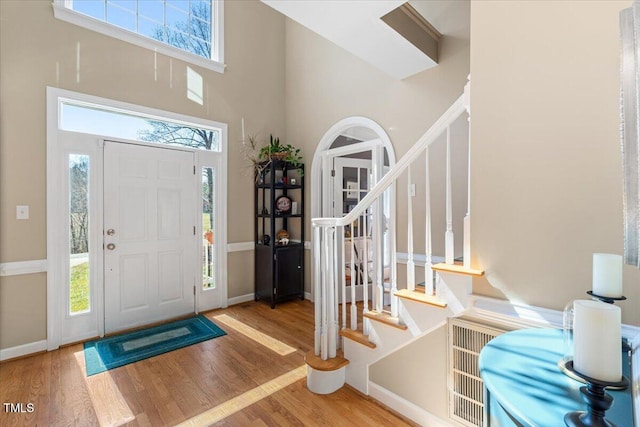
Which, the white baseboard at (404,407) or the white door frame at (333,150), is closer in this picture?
the white baseboard at (404,407)

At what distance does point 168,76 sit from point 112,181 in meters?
1.34

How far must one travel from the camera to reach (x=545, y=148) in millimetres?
1288

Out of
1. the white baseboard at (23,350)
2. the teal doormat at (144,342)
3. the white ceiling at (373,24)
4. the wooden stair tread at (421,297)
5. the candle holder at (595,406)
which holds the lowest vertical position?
the teal doormat at (144,342)

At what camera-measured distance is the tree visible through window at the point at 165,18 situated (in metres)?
3.00

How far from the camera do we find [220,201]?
12.2 feet

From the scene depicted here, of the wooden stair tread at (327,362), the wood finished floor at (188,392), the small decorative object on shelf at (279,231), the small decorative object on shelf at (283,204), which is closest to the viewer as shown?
the wood finished floor at (188,392)

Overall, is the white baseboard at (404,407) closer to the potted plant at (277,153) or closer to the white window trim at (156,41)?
the potted plant at (277,153)

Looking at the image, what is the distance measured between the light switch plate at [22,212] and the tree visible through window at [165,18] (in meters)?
1.95

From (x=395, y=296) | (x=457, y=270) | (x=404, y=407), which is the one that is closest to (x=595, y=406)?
(x=457, y=270)

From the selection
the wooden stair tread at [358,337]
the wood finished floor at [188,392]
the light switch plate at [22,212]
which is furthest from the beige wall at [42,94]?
the wooden stair tread at [358,337]

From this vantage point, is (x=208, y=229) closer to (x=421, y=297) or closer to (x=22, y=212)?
(x=22, y=212)

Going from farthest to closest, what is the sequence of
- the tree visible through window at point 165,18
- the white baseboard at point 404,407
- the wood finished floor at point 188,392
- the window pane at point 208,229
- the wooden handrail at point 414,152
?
the window pane at point 208,229
the tree visible through window at point 165,18
the wood finished floor at point 188,392
the white baseboard at point 404,407
the wooden handrail at point 414,152

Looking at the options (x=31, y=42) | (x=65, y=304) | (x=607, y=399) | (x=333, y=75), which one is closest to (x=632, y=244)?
(x=607, y=399)

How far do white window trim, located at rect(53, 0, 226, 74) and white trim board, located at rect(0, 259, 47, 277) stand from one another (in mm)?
2254
